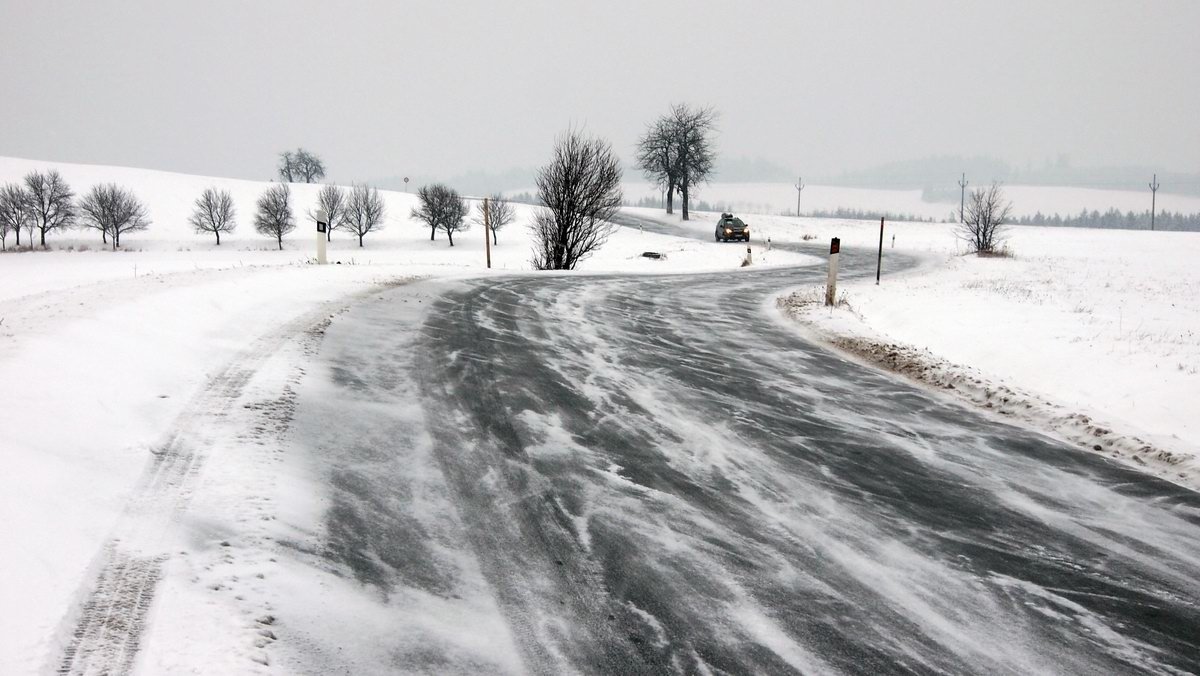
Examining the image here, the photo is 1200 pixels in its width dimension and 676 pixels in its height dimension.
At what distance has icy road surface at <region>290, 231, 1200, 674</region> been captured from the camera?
2.82 m

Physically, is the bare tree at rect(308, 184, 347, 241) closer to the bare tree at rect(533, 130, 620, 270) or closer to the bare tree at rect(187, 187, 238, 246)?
the bare tree at rect(187, 187, 238, 246)

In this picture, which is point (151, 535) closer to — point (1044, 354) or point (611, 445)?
point (611, 445)

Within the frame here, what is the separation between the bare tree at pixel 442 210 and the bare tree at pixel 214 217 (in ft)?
59.2

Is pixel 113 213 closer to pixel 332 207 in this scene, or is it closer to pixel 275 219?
pixel 275 219

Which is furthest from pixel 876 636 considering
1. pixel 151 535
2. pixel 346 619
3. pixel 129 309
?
pixel 129 309

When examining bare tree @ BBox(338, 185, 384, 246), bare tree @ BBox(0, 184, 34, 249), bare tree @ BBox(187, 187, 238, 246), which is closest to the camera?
bare tree @ BBox(0, 184, 34, 249)

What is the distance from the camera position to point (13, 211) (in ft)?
201

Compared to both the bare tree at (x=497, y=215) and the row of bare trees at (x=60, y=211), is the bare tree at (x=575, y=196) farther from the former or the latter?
the row of bare trees at (x=60, y=211)

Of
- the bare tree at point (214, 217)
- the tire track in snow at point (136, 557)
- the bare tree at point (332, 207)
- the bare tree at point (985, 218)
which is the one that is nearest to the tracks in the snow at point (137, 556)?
the tire track in snow at point (136, 557)

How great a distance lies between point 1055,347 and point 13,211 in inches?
3119

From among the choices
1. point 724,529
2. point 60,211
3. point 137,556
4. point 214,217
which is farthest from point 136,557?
point 60,211

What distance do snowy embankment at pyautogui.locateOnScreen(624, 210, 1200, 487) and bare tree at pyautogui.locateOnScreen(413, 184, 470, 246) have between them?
50.0m

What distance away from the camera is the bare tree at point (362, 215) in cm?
6619

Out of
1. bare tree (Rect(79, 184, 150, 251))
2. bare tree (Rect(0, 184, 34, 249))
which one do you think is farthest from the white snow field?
bare tree (Rect(0, 184, 34, 249))
